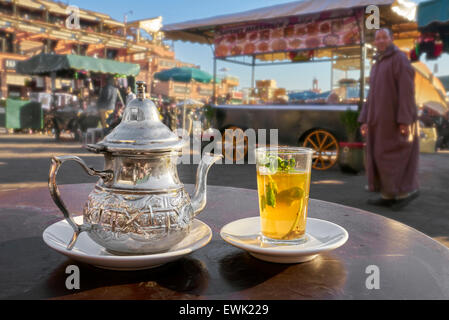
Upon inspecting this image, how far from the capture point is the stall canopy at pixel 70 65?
1016 cm

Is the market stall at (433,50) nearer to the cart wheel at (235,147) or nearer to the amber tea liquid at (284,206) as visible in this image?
the cart wheel at (235,147)

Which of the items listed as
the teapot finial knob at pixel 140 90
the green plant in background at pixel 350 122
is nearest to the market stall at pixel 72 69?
the green plant in background at pixel 350 122

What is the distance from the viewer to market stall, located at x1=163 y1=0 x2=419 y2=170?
610 cm

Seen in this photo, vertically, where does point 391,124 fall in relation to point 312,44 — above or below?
below

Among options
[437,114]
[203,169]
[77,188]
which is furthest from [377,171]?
[437,114]

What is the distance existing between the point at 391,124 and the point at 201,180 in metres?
3.07

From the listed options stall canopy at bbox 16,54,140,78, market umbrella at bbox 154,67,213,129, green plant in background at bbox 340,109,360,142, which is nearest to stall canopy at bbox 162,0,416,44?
green plant in background at bbox 340,109,360,142

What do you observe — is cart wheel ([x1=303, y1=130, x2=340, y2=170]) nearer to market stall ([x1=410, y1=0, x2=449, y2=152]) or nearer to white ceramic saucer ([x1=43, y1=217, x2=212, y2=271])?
market stall ([x1=410, y1=0, x2=449, y2=152])

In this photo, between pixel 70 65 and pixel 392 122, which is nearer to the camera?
pixel 392 122

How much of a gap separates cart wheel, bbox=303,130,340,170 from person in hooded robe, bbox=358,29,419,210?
2.43 m

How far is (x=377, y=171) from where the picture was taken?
3.74 m

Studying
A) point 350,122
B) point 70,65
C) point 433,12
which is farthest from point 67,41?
point 433,12

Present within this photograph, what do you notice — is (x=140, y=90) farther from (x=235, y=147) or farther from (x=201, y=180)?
(x=235, y=147)

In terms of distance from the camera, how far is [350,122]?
19.1 ft
